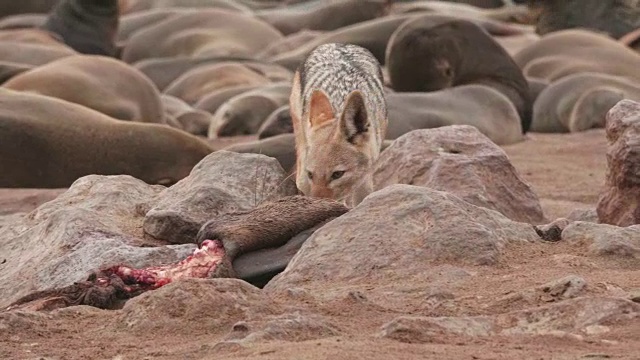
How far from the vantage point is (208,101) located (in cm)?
1529

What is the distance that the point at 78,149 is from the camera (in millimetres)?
9758

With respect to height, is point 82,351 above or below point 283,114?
above

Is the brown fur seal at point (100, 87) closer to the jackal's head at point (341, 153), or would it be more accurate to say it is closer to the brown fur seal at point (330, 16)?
the jackal's head at point (341, 153)

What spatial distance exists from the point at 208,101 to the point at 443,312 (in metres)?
11.0

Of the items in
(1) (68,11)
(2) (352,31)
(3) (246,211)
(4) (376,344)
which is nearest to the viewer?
(4) (376,344)

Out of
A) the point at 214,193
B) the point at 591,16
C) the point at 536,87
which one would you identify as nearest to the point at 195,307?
the point at 214,193

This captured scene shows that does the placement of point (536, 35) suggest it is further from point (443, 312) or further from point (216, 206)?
point (443, 312)

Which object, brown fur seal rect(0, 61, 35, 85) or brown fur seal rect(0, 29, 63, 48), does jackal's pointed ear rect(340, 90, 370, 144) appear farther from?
brown fur seal rect(0, 29, 63, 48)

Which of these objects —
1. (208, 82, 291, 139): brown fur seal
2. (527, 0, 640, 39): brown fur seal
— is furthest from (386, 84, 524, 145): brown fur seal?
(527, 0, 640, 39): brown fur seal

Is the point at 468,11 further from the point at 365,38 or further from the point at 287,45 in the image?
the point at 365,38

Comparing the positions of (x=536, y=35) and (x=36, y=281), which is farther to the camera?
(x=536, y=35)

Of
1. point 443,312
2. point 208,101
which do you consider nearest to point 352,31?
point 208,101

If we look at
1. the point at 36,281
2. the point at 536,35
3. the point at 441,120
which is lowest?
the point at 536,35

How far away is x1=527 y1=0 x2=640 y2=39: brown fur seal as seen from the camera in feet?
73.1
